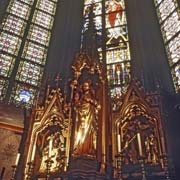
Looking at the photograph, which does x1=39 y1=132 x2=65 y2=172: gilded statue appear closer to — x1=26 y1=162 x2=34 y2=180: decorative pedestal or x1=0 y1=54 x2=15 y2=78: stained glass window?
x1=26 y1=162 x2=34 y2=180: decorative pedestal

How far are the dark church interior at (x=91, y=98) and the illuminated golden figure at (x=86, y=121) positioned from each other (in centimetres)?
2

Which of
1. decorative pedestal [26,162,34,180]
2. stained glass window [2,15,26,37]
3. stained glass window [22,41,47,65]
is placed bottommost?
decorative pedestal [26,162,34,180]

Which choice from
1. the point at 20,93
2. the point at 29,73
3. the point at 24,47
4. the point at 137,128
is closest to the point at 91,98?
the point at 137,128

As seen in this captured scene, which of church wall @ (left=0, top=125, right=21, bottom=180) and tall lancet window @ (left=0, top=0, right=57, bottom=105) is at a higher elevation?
tall lancet window @ (left=0, top=0, right=57, bottom=105)

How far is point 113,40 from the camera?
10078mm

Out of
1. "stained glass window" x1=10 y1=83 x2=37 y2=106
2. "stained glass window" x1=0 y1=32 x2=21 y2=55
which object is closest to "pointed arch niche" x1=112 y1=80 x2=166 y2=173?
"stained glass window" x1=10 y1=83 x2=37 y2=106

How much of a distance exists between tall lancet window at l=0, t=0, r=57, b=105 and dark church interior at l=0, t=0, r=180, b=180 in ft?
0.10

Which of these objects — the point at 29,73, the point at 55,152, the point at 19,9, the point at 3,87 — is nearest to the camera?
the point at 55,152

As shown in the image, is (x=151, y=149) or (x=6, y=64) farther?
(x=6, y=64)

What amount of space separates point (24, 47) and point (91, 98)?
4527 mm

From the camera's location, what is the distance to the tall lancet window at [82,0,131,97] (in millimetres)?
8773

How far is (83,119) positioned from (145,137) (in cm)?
116

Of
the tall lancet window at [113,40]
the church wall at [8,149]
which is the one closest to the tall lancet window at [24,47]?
the tall lancet window at [113,40]

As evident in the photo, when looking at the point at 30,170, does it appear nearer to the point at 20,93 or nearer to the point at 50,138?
the point at 50,138
